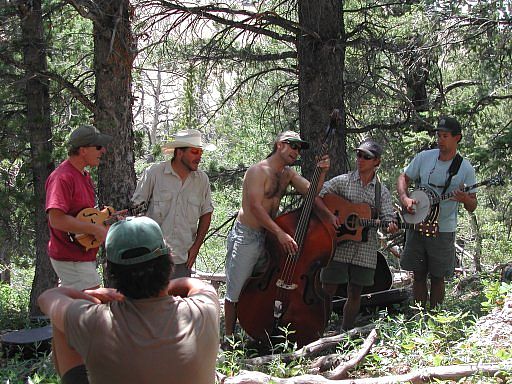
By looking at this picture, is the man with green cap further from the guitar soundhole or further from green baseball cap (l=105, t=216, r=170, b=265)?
the guitar soundhole

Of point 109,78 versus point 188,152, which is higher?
point 109,78

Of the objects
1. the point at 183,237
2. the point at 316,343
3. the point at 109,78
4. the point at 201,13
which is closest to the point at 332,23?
the point at 201,13

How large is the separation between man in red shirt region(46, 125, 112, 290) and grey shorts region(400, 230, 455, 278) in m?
3.05

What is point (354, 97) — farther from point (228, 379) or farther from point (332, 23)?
point (228, 379)

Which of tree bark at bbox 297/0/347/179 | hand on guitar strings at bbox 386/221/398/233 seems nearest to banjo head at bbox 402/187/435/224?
hand on guitar strings at bbox 386/221/398/233

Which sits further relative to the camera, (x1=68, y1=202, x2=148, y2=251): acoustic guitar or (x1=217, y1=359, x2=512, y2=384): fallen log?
(x1=68, y1=202, x2=148, y2=251): acoustic guitar

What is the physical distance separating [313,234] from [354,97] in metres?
4.32

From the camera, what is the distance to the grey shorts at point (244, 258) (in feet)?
19.2

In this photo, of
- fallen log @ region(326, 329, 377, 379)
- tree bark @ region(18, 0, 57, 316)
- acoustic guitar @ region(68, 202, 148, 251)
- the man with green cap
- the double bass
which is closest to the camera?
the man with green cap

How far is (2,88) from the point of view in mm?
9195

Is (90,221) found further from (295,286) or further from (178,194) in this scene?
(295,286)

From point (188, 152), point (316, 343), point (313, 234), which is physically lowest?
point (316, 343)

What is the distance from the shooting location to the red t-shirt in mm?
4812

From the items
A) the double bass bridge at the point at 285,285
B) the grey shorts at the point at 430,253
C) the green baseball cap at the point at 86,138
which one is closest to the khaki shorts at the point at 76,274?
the green baseball cap at the point at 86,138
